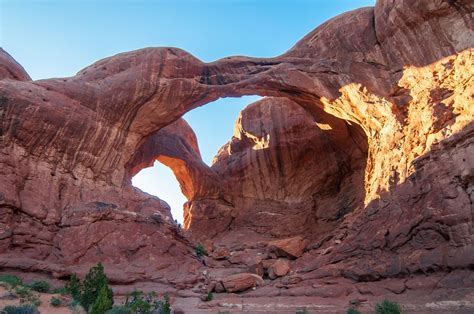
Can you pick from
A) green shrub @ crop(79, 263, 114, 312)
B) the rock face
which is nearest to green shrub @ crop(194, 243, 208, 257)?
the rock face

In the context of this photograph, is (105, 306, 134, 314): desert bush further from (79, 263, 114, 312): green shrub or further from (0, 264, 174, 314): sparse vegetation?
(79, 263, 114, 312): green shrub

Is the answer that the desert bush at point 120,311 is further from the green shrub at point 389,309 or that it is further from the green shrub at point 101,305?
the green shrub at point 389,309

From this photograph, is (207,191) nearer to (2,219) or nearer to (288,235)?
(288,235)

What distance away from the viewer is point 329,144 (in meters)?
32.9

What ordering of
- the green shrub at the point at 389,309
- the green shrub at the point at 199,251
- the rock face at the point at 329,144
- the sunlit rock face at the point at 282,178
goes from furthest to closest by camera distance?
the sunlit rock face at the point at 282,178
the green shrub at the point at 199,251
the rock face at the point at 329,144
the green shrub at the point at 389,309

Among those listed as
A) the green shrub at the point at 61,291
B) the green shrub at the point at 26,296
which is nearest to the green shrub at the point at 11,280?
the green shrub at the point at 26,296

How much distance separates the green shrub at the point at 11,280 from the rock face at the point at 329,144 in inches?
59.4

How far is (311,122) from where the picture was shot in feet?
113

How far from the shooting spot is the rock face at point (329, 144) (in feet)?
52.6

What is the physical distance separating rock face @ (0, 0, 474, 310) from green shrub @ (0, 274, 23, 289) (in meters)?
1.51

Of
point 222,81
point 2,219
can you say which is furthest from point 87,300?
point 222,81

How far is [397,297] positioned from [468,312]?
110 inches

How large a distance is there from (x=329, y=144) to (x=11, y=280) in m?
24.8

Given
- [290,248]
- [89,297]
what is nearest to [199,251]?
[290,248]
